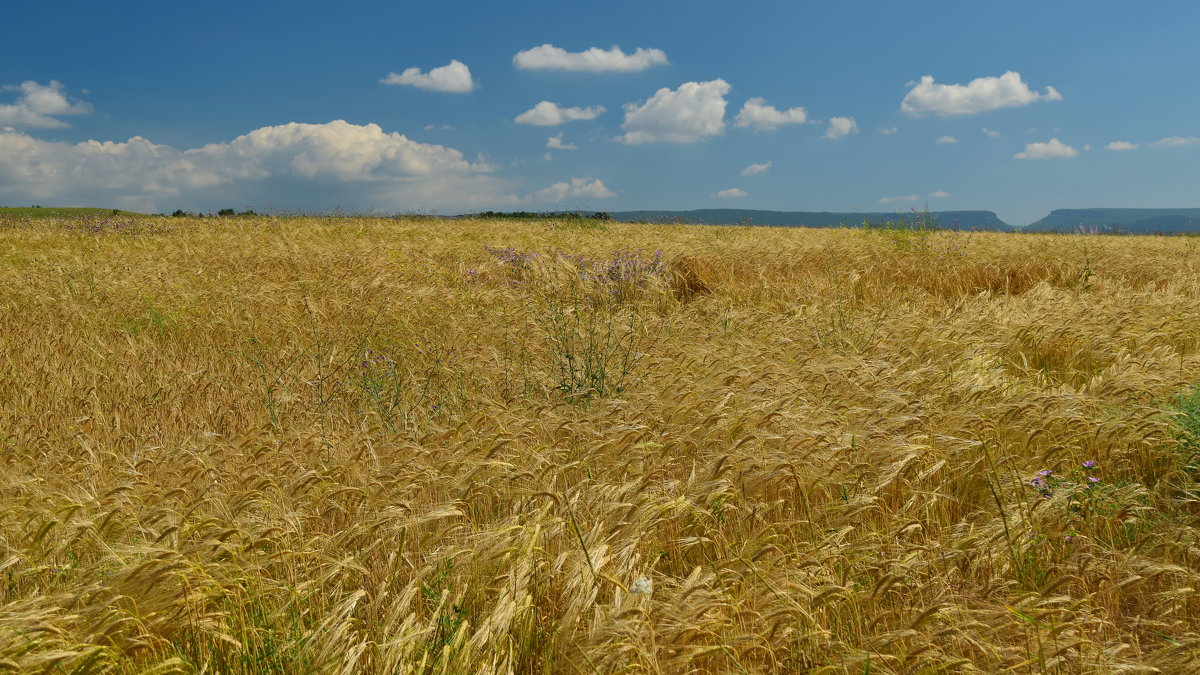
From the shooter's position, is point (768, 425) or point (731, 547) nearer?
point (731, 547)

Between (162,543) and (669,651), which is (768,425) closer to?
(669,651)

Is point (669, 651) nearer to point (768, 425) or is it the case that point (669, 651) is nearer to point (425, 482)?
point (425, 482)

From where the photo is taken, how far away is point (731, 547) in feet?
8.92

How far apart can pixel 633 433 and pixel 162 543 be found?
190 centimetres

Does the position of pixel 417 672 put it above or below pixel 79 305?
below

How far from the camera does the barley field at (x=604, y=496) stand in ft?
6.77

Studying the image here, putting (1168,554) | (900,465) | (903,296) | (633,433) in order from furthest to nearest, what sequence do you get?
(903,296) → (633,433) → (900,465) → (1168,554)

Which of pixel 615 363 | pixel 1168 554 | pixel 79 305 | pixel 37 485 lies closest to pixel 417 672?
pixel 37 485

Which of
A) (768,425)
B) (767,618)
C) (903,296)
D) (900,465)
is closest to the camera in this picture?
(767,618)

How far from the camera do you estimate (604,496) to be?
2.82 m

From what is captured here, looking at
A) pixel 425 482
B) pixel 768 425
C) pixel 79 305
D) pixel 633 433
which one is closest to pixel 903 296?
pixel 768 425

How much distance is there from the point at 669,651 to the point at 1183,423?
3246mm

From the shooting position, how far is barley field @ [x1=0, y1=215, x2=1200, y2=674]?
206cm

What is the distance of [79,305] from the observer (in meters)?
7.34
